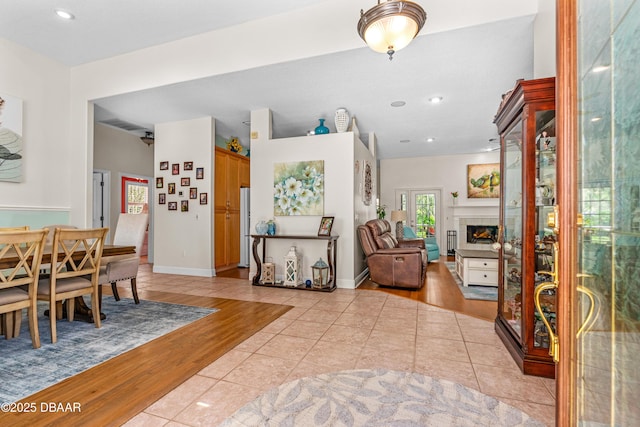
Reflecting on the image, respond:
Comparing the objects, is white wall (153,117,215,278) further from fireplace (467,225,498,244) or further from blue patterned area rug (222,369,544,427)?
fireplace (467,225,498,244)

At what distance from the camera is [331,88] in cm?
412

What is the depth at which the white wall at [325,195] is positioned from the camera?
4.63 metres

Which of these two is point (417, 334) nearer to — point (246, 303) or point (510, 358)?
point (510, 358)

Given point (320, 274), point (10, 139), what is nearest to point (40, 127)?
point (10, 139)

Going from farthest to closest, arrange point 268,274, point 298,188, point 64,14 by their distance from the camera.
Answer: point 298,188 < point 268,274 < point 64,14

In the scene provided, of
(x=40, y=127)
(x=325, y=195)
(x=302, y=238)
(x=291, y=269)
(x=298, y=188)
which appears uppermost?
(x=40, y=127)

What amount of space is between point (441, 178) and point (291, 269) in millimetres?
5721

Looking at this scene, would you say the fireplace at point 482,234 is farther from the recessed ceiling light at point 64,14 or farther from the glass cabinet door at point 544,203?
the recessed ceiling light at point 64,14

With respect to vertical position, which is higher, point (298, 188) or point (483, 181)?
point (483, 181)

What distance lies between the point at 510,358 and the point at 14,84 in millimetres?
6018

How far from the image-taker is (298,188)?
4.82m

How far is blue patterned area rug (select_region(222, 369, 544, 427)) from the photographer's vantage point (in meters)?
1.54

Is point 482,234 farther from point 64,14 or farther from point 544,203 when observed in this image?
point 64,14

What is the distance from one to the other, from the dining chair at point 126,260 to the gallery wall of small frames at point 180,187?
1.64m
